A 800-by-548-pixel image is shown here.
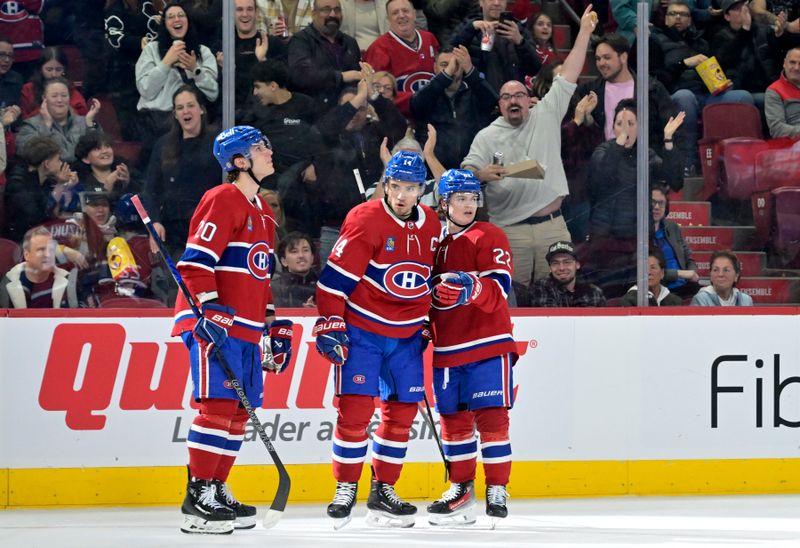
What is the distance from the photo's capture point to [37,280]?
16.8ft

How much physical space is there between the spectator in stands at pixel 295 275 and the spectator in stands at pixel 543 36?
56.7 inches

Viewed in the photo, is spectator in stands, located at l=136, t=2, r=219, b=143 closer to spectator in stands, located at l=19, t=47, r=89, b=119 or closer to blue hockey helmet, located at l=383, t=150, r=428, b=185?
spectator in stands, located at l=19, t=47, r=89, b=119

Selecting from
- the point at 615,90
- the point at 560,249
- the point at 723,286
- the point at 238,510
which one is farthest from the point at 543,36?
the point at 238,510

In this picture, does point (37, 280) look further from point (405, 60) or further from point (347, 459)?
point (405, 60)

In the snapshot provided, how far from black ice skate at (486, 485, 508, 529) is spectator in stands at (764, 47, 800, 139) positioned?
97.3 inches

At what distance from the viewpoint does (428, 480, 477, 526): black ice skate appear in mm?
4566

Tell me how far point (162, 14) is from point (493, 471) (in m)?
2.51

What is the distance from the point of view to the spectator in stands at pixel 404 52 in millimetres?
5660

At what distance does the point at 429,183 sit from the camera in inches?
218

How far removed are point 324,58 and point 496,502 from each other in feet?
7.37

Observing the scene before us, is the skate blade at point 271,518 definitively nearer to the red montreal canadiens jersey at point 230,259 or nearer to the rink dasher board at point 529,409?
the red montreal canadiens jersey at point 230,259

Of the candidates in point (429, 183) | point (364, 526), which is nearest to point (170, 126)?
point (429, 183)

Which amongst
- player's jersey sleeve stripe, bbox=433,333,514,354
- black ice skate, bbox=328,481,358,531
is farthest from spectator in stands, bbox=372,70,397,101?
black ice skate, bbox=328,481,358,531

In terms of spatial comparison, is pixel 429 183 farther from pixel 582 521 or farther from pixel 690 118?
pixel 582 521
